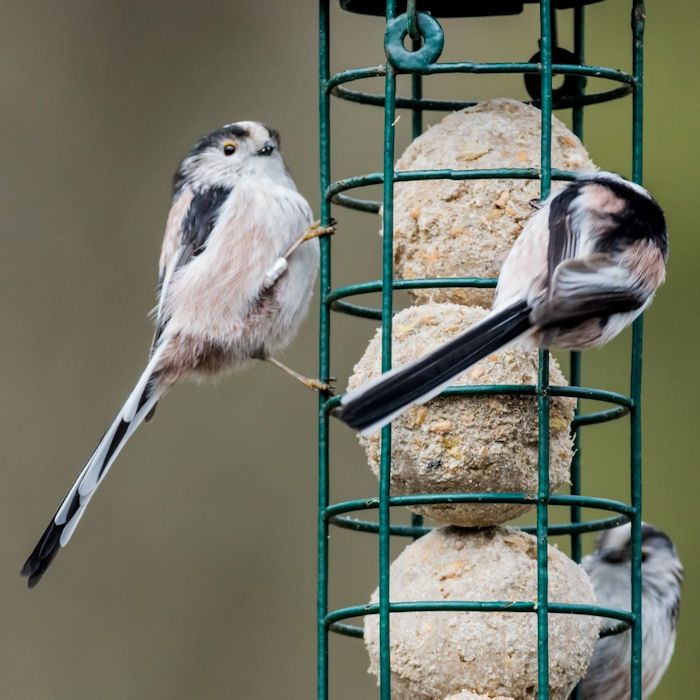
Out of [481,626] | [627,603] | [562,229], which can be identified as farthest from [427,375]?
[627,603]

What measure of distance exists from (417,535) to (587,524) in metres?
0.58

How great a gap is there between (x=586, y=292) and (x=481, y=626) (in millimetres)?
811

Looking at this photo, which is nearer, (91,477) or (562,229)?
(562,229)

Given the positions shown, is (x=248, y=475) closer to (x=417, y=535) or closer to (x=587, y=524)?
(x=417, y=535)

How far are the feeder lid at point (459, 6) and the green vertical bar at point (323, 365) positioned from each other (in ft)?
0.39

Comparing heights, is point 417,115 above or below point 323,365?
above

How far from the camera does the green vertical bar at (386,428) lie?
4.22 m

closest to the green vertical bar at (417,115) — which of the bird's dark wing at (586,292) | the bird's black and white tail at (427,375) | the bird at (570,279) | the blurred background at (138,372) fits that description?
the bird at (570,279)

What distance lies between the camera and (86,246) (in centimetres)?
781

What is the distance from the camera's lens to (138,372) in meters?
7.53

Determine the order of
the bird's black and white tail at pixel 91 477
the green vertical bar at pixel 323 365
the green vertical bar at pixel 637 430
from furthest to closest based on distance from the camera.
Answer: the bird's black and white tail at pixel 91 477
the green vertical bar at pixel 323 365
the green vertical bar at pixel 637 430

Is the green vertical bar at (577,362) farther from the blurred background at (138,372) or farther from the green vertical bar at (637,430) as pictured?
the blurred background at (138,372)

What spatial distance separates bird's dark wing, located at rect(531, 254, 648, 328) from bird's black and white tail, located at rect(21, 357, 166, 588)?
157cm

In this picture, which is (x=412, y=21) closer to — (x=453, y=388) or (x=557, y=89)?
(x=557, y=89)
